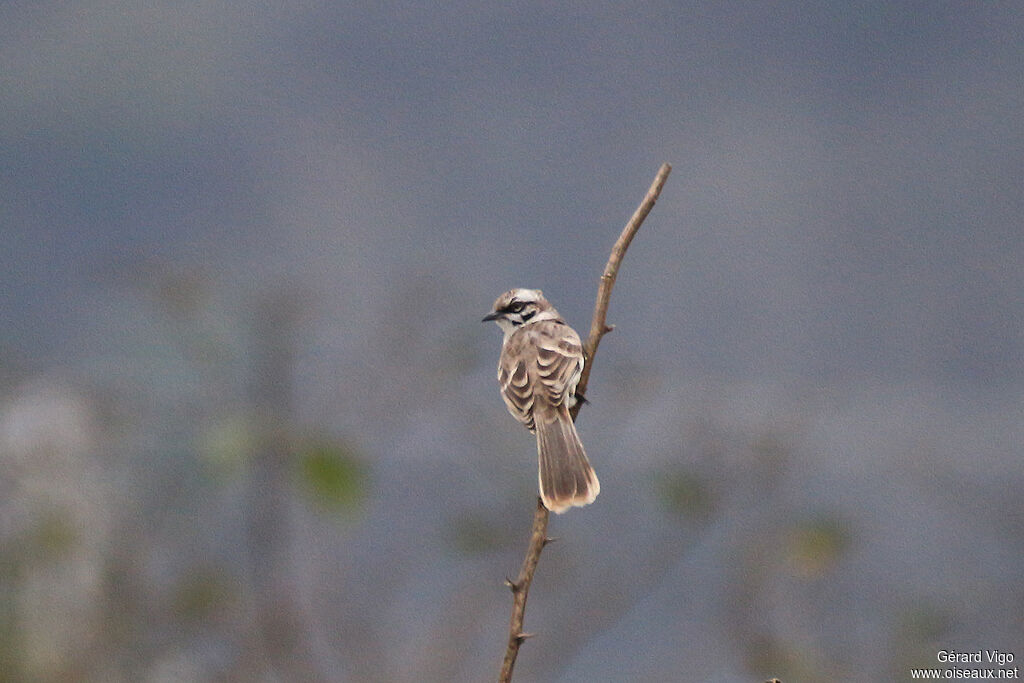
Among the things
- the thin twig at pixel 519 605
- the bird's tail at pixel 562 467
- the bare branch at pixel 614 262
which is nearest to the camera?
the thin twig at pixel 519 605

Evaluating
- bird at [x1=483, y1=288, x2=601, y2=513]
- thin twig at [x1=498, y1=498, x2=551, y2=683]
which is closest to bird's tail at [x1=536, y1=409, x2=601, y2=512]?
bird at [x1=483, y1=288, x2=601, y2=513]

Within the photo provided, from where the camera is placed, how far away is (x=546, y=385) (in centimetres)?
342

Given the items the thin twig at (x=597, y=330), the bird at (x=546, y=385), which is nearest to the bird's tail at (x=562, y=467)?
the bird at (x=546, y=385)

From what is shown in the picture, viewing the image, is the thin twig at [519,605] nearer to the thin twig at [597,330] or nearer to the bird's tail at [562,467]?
the thin twig at [597,330]

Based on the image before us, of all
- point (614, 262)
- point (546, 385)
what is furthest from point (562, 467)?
point (614, 262)

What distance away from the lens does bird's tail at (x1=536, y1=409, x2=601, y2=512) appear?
2725 millimetres

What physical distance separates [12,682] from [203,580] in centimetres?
95

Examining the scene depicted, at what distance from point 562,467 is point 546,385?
53 centimetres

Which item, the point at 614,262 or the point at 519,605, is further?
the point at 614,262

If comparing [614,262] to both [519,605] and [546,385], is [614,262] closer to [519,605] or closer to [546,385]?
[519,605]

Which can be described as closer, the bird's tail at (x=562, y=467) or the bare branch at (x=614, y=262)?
the bare branch at (x=614, y=262)

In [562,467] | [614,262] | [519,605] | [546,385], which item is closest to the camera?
[519,605]

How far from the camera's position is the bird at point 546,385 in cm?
286

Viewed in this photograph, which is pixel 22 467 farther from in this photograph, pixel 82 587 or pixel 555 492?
pixel 555 492
